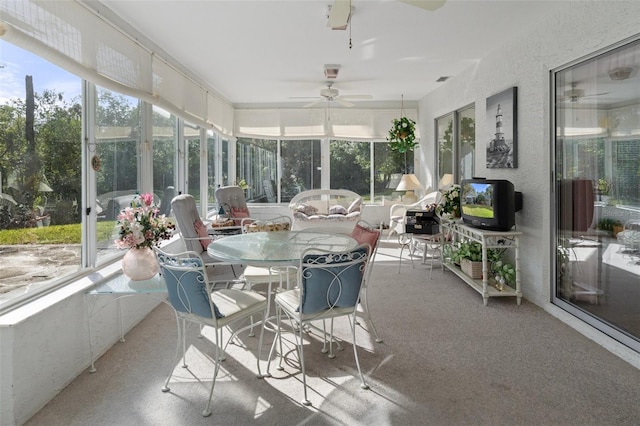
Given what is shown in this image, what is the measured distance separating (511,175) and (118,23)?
159 inches

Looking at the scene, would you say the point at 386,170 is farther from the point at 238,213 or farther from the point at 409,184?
the point at 238,213

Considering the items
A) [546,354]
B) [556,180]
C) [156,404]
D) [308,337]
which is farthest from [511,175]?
[156,404]

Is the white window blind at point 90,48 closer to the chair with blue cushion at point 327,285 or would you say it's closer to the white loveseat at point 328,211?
the chair with blue cushion at point 327,285

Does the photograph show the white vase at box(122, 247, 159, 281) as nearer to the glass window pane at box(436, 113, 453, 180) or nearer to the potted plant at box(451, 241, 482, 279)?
the potted plant at box(451, 241, 482, 279)

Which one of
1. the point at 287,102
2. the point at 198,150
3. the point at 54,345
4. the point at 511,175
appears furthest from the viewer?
the point at 287,102

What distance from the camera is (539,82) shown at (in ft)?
12.4

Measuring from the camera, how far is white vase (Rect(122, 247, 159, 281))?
9.38 feet

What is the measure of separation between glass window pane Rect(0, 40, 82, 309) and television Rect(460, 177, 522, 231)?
352 cm

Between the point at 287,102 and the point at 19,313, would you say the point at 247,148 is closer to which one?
the point at 287,102

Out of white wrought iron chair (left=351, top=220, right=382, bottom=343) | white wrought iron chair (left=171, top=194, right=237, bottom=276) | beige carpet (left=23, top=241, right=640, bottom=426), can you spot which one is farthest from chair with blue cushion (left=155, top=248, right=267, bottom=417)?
white wrought iron chair (left=171, top=194, right=237, bottom=276)

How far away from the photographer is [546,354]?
282cm

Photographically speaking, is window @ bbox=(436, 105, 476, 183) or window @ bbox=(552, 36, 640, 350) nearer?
window @ bbox=(552, 36, 640, 350)

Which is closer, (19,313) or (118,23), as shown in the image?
(19,313)

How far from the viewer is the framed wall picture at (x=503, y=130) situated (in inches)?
166
